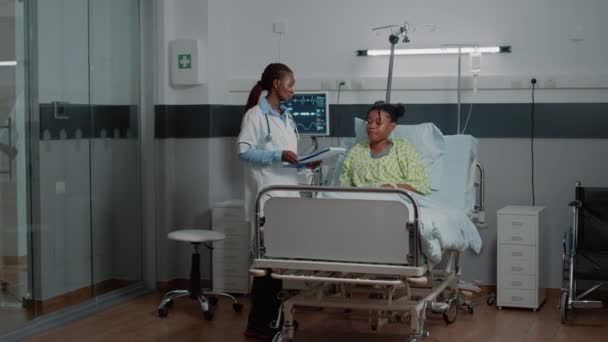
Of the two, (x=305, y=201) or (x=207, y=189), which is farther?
(x=207, y=189)

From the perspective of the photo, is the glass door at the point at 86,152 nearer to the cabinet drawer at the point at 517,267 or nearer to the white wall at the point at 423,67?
the white wall at the point at 423,67

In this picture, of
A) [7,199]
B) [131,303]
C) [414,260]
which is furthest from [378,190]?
[131,303]

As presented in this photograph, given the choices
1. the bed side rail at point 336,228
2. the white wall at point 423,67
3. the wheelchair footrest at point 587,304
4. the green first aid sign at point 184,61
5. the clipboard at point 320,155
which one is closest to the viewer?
the bed side rail at point 336,228

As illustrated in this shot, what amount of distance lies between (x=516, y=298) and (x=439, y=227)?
165 cm

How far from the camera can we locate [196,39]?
6.52m

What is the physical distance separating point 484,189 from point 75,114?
111 inches

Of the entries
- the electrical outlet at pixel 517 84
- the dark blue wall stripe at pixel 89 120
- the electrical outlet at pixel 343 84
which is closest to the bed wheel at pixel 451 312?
the electrical outlet at pixel 517 84

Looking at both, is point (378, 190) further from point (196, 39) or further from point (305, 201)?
point (196, 39)

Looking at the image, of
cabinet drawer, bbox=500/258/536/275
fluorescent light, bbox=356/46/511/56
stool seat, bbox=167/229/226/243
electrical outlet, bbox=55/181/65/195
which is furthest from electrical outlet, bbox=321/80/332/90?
Answer: electrical outlet, bbox=55/181/65/195

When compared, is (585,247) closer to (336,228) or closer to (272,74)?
(336,228)

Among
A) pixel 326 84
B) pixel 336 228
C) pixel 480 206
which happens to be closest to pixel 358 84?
pixel 326 84

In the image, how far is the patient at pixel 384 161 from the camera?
5145 millimetres

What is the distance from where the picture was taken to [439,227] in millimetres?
4480

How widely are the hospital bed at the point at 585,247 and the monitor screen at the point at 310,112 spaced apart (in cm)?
174
